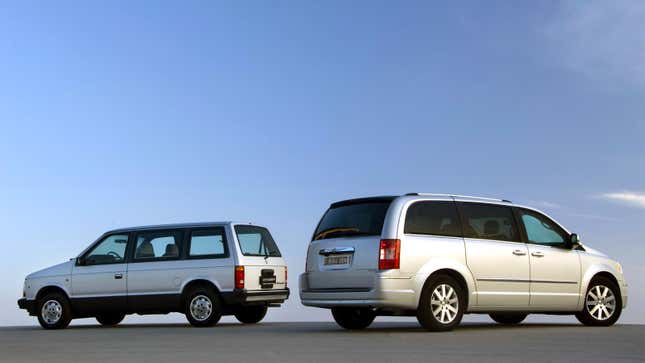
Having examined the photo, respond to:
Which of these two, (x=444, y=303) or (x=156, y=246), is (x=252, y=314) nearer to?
(x=156, y=246)

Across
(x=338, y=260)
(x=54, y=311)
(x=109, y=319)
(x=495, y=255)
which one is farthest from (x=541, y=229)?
(x=54, y=311)

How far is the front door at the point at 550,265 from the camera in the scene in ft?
51.4

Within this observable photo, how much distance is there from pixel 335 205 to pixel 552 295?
13.5 feet

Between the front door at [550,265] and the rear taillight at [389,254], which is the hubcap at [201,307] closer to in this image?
the rear taillight at [389,254]

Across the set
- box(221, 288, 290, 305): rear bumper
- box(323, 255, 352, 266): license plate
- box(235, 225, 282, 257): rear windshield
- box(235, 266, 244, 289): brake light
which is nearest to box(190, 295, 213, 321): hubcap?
box(221, 288, 290, 305): rear bumper

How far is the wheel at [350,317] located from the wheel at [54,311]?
7222mm

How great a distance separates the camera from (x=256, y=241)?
62.3 feet

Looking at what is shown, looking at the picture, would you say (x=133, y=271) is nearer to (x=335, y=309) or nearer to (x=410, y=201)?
(x=335, y=309)

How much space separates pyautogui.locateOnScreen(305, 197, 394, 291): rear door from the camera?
14094mm

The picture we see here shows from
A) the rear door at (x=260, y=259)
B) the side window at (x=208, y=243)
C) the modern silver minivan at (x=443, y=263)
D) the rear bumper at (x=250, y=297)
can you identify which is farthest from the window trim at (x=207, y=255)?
the modern silver minivan at (x=443, y=263)

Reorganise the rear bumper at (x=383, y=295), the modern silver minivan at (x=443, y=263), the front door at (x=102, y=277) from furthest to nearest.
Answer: the front door at (x=102, y=277)
the modern silver minivan at (x=443, y=263)
the rear bumper at (x=383, y=295)

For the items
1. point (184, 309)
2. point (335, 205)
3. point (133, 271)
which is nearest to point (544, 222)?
point (335, 205)

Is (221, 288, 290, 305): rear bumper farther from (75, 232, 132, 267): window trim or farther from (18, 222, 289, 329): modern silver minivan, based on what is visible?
(75, 232, 132, 267): window trim

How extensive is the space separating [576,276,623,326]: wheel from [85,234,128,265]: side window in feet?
31.7
